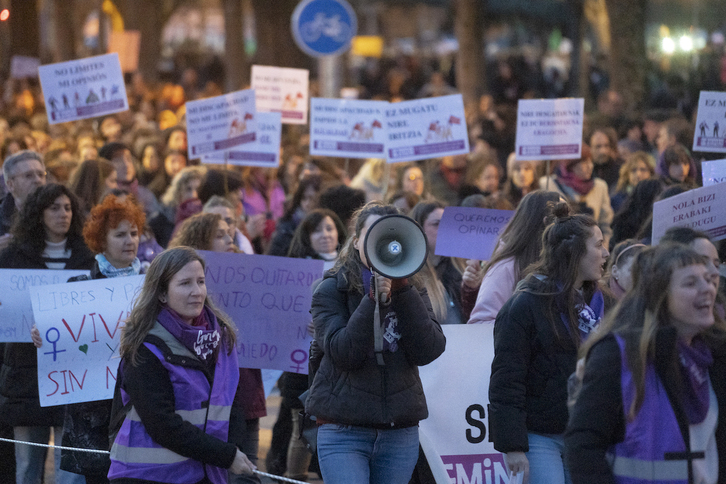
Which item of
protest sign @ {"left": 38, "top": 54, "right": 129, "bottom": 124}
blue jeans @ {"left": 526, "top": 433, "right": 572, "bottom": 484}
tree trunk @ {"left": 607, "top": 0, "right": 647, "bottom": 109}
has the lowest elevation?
blue jeans @ {"left": 526, "top": 433, "right": 572, "bottom": 484}

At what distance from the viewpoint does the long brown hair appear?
4.05 m

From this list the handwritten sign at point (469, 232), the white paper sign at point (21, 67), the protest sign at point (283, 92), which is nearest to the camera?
the handwritten sign at point (469, 232)

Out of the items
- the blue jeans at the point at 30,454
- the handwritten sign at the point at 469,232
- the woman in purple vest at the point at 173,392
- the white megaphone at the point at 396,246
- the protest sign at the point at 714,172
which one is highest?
the protest sign at the point at 714,172

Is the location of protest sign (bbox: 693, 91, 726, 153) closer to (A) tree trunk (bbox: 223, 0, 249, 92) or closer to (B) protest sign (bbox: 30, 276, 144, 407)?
(B) protest sign (bbox: 30, 276, 144, 407)

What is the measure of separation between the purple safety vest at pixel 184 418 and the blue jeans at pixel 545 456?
45.3 inches

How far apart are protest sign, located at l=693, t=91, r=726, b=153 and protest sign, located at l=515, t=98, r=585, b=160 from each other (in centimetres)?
126

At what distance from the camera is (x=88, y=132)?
41.5 feet

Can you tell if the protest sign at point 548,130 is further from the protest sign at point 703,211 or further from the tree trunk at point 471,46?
the tree trunk at point 471,46

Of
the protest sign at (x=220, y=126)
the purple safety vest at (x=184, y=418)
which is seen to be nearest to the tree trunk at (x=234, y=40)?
the protest sign at (x=220, y=126)

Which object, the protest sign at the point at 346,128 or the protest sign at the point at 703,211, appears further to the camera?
the protest sign at the point at 346,128

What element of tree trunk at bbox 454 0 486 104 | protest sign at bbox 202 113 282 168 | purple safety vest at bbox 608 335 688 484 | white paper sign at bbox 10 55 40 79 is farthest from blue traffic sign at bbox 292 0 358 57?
purple safety vest at bbox 608 335 688 484

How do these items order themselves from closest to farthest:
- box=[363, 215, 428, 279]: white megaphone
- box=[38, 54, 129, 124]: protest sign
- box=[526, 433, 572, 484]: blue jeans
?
box=[363, 215, 428, 279]: white megaphone < box=[526, 433, 572, 484]: blue jeans < box=[38, 54, 129, 124]: protest sign

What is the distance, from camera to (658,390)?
10.0ft

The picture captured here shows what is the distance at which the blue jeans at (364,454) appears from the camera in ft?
13.4
